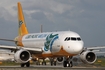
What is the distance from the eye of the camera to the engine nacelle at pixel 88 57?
4350 cm

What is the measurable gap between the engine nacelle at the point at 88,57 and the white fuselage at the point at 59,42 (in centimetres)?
290

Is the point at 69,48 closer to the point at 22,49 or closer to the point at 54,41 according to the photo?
the point at 54,41

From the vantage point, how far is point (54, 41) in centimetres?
4344

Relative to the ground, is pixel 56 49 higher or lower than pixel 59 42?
lower

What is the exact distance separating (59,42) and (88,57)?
435 cm

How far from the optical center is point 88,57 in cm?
4400

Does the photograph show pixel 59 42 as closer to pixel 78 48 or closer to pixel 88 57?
pixel 78 48

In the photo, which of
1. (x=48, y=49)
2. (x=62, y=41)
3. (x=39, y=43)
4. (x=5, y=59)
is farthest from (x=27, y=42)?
(x=5, y=59)

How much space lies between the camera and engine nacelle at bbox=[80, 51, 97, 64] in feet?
143

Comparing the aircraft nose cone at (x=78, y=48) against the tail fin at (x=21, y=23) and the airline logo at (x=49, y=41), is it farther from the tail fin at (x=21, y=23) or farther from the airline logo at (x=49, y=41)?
the tail fin at (x=21, y=23)

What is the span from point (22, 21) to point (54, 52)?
55.7ft

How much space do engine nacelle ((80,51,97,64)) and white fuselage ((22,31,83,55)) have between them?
2.90 m

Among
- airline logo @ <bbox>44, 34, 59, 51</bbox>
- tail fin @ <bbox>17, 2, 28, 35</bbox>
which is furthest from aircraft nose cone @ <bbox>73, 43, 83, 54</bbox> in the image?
tail fin @ <bbox>17, 2, 28, 35</bbox>

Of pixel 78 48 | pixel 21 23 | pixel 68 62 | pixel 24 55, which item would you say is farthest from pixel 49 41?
pixel 21 23
